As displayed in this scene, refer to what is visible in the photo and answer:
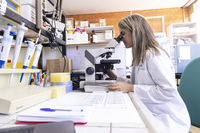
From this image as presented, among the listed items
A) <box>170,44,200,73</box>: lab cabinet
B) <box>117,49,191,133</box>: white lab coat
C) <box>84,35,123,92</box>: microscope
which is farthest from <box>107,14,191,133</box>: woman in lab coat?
<box>170,44,200,73</box>: lab cabinet

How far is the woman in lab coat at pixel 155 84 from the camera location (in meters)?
0.83

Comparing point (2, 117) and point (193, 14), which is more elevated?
point (193, 14)

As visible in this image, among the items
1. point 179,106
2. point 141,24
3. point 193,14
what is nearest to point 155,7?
point 193,14

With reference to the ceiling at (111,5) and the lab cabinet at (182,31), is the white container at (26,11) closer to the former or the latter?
the ceiling at (111,5)

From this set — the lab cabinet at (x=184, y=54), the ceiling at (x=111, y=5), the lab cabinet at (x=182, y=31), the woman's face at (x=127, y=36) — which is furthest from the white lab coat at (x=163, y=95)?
the ceiling at (x=111, y=5)

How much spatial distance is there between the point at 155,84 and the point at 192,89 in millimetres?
232

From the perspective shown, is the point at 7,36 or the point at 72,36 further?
the point at 72,36

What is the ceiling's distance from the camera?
3.76 m

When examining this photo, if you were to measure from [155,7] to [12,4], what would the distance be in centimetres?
425

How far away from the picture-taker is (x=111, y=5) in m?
3.96

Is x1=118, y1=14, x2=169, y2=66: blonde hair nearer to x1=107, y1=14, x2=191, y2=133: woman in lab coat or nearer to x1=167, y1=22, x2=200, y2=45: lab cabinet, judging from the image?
x1=107, y1=14, x2=191, y2=133: woman in lab coat

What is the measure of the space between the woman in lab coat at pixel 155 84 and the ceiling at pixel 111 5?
123 inches

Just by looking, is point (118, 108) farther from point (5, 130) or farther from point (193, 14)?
point (193, 14)

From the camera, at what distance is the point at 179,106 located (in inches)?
34.5
